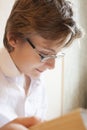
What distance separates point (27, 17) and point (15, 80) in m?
0.21

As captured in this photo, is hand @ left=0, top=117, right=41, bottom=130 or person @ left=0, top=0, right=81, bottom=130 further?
person @ left=0, top=0, right=81, bottom=130

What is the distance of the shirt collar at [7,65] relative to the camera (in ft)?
2.49

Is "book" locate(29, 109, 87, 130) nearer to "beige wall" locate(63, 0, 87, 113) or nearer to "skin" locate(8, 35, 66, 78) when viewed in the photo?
"skin" locate(8, 35, 66, 78)

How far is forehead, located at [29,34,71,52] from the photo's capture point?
0.71m


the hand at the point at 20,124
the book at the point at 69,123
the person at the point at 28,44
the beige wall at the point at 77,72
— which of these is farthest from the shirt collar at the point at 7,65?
the beige wall at the point at 77,72

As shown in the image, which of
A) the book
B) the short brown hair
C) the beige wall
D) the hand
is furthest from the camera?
the beige wall

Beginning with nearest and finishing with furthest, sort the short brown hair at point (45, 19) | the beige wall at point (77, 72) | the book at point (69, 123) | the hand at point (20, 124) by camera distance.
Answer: the book at point (69, 123) → the hand at point (20, 124) → the short brown hair at point (45, 19) → the beige wall at point (77, 72)

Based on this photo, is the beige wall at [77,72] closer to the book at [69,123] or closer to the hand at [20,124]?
the hand at [20,124]

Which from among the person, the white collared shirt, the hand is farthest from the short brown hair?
the hand

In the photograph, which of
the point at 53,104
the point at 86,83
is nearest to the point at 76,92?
the point at 86,83

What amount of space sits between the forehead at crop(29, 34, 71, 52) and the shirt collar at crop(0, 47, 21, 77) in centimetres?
10

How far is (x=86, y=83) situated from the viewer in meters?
2.22

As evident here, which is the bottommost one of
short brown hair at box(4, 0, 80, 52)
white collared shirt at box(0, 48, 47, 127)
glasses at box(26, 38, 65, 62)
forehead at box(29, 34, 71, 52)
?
white collared shirt at box(0, 48, 47, 127)

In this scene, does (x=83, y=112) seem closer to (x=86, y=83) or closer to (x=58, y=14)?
(x=58, y=14)
